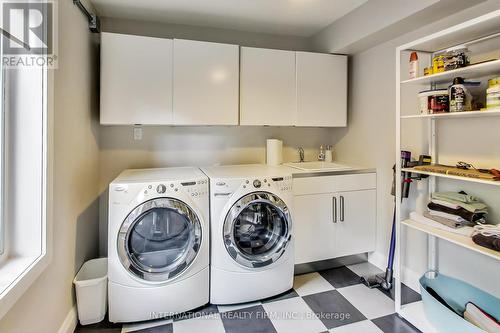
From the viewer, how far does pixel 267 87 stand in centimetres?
268

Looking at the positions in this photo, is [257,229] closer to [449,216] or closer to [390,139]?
[449,216]

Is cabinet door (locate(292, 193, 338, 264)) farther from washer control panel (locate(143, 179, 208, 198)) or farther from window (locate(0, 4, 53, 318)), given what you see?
window (locate(0, 4, 53, 318))

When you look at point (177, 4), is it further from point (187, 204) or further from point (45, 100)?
point (187, 204)

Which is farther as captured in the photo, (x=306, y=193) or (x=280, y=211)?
(x=306, y=193)

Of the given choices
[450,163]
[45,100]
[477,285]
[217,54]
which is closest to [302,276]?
[477,285]

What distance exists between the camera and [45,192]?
138cm

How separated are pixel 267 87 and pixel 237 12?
26.6 inches

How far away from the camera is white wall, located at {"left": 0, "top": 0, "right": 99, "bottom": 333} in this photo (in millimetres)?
1393

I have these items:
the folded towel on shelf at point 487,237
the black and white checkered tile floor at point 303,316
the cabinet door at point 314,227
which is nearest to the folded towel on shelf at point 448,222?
the folded towel on shelf at point 487,237

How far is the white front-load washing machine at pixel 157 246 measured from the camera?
72.6 inches

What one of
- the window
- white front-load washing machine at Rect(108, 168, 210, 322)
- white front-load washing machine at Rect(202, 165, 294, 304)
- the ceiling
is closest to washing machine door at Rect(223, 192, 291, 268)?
white front-load washing machine at Rect(202, 165, 294, 304)

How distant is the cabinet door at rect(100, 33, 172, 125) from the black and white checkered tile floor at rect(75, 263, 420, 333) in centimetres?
151

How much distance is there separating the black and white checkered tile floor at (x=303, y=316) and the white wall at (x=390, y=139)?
Answer: 0.45 meters

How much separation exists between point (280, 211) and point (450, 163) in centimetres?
122
